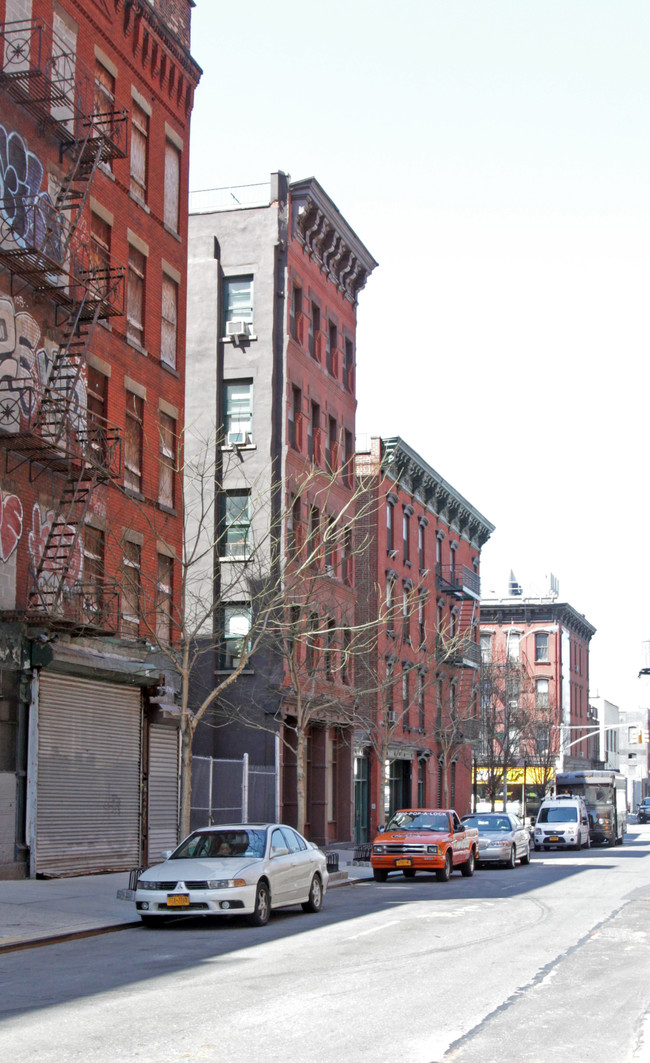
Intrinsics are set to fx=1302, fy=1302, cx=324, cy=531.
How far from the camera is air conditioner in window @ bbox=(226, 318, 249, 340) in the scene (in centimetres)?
4003

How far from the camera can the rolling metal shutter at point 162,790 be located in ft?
96.1

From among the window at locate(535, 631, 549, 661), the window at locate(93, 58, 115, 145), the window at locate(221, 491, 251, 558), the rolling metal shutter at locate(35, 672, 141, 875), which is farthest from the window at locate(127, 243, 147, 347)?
the window at locate(535, 631, 549, 661)

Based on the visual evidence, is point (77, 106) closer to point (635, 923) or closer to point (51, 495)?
point (51, 495)

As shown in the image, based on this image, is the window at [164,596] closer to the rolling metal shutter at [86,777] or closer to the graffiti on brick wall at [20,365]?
the rolling metal shutter at [86,777]

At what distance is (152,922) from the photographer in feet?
A: 59.5

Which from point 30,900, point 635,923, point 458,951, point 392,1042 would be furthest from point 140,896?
point 392,1042

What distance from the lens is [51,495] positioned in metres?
25.2

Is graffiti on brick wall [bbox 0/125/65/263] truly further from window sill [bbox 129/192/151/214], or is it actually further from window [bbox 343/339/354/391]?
window [bbox 343/339/354/391]

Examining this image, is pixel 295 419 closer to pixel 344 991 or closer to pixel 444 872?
pixel 444 872

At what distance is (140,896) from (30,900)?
3.28 meters

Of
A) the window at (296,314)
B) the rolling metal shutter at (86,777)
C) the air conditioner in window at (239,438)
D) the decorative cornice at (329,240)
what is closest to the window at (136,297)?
the rolling metal shutter at (86,777)

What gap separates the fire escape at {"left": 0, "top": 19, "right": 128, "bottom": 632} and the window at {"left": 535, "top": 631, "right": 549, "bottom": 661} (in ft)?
213

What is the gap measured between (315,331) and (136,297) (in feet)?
47.1

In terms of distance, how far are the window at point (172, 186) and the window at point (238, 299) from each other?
792cm
